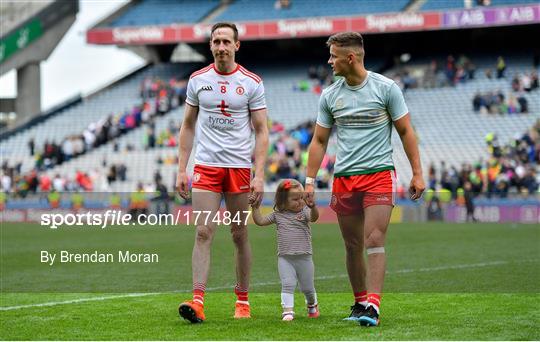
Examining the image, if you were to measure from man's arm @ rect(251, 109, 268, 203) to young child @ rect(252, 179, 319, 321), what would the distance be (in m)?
0.15

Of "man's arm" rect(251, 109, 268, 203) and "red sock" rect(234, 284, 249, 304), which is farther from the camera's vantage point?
"red sock" rect(234, 284, 249, 304)

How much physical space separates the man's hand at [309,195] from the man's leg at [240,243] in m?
0.53

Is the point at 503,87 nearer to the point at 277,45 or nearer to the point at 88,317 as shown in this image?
the point at 277,45

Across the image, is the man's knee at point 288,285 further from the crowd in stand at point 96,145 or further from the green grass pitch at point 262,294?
the crowd in stand at point 96,145

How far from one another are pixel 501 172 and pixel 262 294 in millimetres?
23531

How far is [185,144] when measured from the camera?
29.9 ft

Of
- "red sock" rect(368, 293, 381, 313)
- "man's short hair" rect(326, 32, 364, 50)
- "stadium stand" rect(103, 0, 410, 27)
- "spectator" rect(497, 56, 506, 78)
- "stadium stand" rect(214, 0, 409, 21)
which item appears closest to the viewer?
"red sock" rect(368, 293, 381, 313)

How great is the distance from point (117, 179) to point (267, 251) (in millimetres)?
22488

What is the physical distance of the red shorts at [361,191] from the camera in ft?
27.7

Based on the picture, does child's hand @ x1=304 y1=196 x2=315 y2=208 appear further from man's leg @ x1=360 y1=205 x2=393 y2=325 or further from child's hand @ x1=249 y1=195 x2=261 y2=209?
man's leg @ x1=360 y1=205 x2=393 y2=325

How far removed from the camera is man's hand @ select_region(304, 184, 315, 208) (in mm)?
8703

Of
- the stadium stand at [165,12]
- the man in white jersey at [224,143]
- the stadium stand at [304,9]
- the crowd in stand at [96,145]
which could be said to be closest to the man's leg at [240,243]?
the man in white jersey at [224,143]

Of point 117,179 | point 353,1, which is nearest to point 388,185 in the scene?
point 117,179

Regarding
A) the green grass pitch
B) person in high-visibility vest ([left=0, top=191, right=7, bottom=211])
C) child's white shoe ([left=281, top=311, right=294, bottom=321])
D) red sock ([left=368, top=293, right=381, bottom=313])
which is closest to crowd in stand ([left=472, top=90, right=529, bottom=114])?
person in high-visibility vest ([left=0, top=191, right=7, bottom=211])
